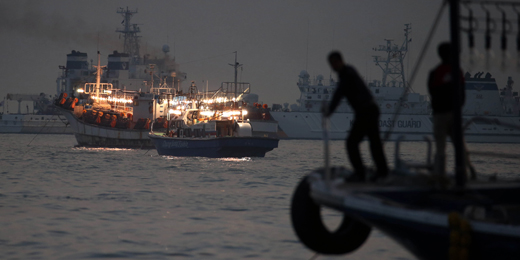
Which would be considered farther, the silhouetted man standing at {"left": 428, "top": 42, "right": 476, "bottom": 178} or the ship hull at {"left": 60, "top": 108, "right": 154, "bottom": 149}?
the ship hull at {"left": 60, "top": 108, "right": 154, "bottom": 149}

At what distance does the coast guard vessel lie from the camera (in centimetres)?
10650

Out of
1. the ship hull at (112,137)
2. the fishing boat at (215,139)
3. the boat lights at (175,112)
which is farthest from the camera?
the ship hull at (112,137)

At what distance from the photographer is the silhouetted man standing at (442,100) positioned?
26.9 feet

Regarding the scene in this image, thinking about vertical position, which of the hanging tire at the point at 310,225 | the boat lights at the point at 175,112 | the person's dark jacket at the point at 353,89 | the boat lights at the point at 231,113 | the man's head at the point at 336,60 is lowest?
the hanging tire at the point at 310,225

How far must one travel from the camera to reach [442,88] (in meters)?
8.28

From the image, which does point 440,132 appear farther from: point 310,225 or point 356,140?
point 310,225

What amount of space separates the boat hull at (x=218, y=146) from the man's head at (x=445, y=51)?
119ft

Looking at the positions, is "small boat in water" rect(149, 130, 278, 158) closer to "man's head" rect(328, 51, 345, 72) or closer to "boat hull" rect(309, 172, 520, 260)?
"boat hull" rect(309, 172, 520, 260)

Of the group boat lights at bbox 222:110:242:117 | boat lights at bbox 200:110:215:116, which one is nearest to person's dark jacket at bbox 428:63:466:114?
boat lights at bbox 222:110:242:117

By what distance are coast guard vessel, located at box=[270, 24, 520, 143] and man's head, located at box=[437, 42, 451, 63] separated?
312 feet

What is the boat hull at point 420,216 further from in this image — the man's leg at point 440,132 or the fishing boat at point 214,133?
the fishing boat at point 214,133

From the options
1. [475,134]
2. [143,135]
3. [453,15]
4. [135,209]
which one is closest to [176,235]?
[135,209]

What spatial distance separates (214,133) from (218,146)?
399 cm

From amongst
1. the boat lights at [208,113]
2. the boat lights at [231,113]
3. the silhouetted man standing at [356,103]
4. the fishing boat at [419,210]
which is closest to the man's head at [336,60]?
the silhouetted man standing at [356,103]
